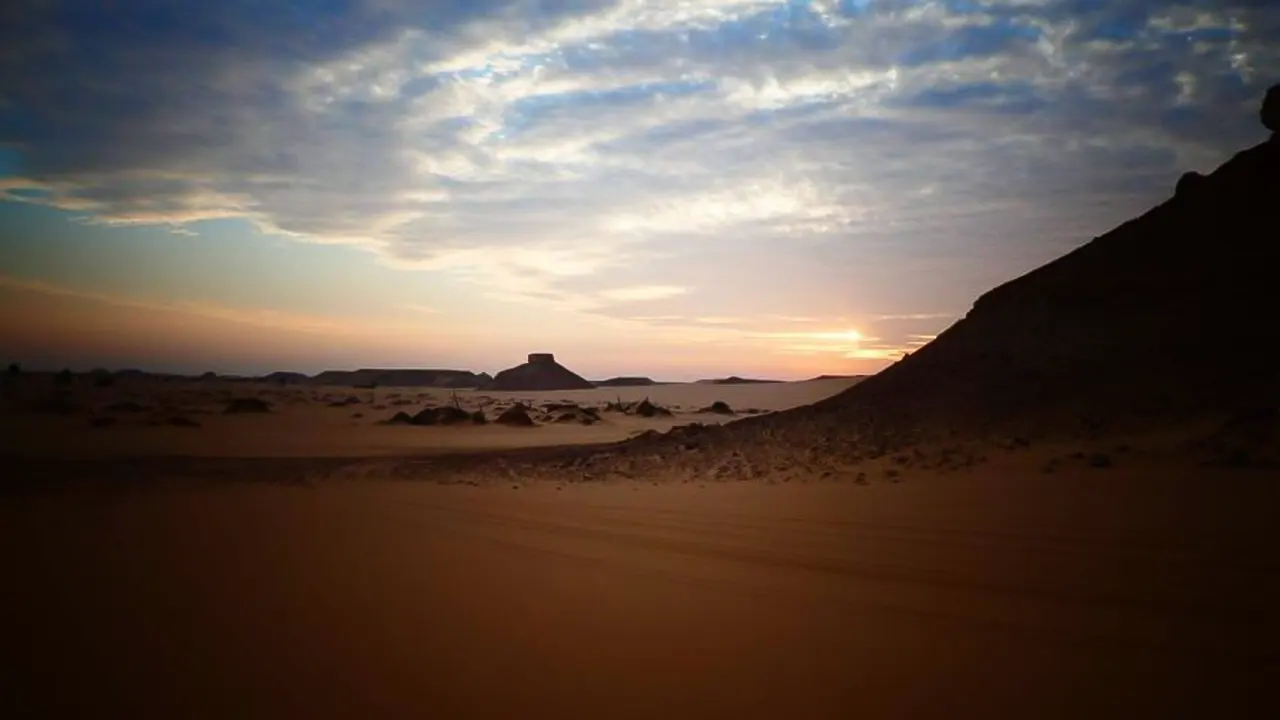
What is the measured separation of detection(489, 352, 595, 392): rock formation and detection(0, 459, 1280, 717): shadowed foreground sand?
83679 mm

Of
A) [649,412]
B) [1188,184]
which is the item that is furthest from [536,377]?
[1188,184]

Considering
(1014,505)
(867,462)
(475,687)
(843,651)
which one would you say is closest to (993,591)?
(843,651)

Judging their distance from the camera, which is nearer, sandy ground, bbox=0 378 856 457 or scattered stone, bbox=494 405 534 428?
sandy ground, bbox=0 378 856 457

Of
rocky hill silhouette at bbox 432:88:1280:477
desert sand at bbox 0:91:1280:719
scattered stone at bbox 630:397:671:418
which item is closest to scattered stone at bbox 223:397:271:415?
scattered stone at bbox 630:397:671:418

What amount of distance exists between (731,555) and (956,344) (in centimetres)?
1072

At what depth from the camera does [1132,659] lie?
3.16 m

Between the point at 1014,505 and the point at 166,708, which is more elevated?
the point at 1014,505

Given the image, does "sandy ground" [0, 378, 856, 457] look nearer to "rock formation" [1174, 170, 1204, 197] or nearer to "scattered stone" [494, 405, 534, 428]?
"scattered stone" [494, 405, 534, 428]

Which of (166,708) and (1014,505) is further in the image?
(1014,505)

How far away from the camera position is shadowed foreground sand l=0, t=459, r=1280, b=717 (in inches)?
117

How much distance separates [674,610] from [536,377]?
90109mm

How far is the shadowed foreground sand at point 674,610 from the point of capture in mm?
2980

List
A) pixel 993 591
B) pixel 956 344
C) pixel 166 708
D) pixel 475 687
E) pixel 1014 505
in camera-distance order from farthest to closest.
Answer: pixel 956 344, pixel 1014 505, pixel 993 591, pixel 475 687, pixel 166 708

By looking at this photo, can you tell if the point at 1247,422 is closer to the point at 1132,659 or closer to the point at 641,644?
the point at 1132,659
